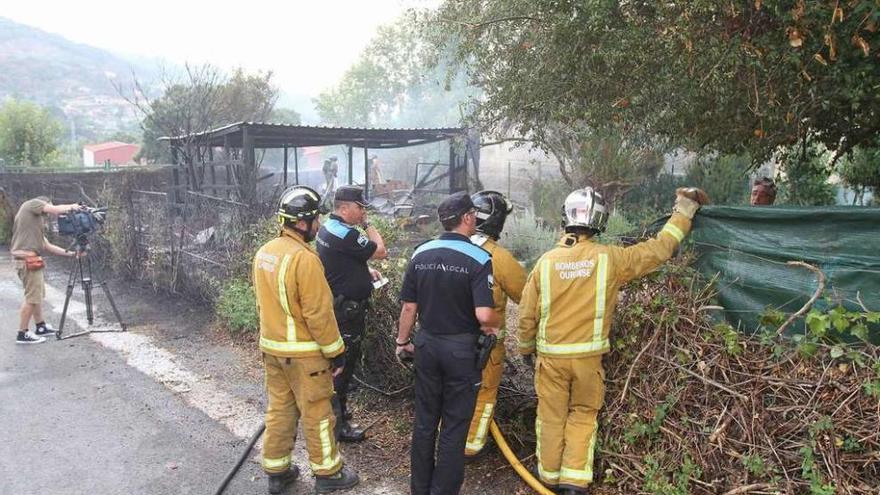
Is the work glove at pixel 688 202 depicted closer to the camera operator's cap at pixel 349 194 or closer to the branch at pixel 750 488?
the branch at pixel 750 488

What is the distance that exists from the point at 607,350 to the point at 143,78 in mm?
193023

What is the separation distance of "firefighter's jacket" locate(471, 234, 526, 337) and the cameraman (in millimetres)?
5910

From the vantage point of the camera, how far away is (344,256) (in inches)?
174

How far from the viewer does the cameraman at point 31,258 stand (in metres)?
7.16

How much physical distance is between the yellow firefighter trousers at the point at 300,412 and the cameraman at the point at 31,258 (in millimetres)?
4884

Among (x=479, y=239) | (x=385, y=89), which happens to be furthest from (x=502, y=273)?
(x=385, y=89)

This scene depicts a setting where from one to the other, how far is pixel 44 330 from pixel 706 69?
7802 millimetres

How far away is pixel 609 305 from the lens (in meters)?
3.46

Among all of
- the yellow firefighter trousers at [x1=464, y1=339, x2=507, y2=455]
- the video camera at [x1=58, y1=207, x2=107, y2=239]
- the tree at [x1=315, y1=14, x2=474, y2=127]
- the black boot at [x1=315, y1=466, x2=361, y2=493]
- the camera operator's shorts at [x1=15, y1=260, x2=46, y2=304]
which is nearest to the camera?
the black boot at [x1=315, y1=466, x2=361, y2=493]

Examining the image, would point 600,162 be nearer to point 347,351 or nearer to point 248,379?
point 248,379

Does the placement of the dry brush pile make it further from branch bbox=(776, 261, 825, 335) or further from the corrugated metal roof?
the corrugated metal roof

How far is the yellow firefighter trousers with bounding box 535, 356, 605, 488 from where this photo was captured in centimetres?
351

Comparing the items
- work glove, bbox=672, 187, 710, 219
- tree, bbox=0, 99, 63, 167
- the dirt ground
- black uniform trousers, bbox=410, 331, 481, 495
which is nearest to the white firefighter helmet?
work glove, bbox=672, 187, 710, 219

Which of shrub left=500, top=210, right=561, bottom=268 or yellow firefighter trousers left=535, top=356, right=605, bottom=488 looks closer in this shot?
yellow firefighter trousers left=535, top=356, right=605, bottom=488
